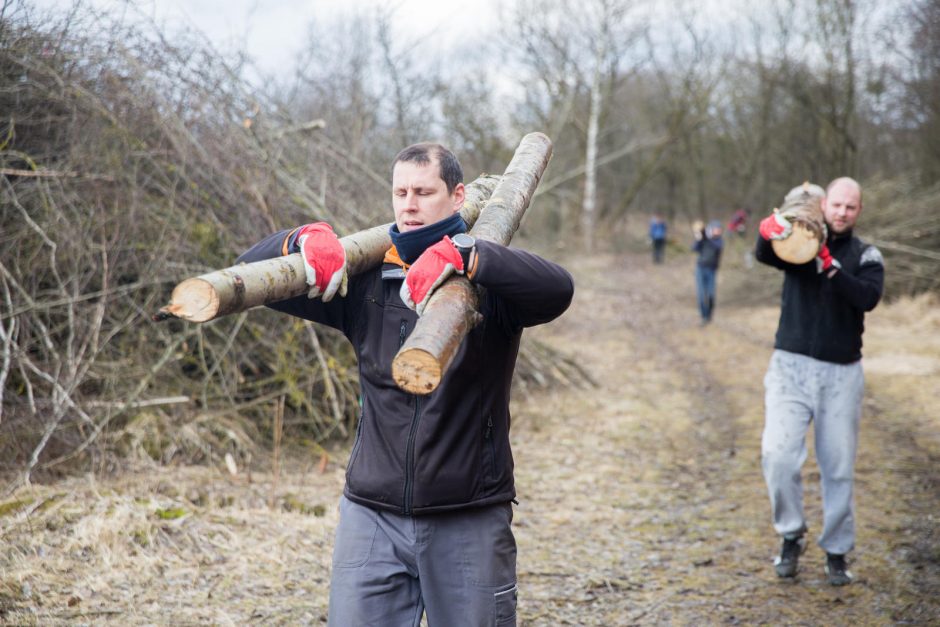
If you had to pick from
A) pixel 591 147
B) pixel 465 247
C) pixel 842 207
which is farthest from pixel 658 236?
pixel 465 247

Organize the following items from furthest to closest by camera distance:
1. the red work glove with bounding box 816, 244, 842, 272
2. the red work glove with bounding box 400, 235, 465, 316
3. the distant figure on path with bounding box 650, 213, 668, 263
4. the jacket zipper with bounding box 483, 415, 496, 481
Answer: the distant figure on path with bounding box 650, 213, 668, 263 < the red work glove with bounding box 816, 244, 842, 272 < the jacket zipper with bounding box 483, 415, 496, 481 < the red work glove with bounding box 400, 235, 465, 316

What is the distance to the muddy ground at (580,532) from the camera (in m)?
4.25

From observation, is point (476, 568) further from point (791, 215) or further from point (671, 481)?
point (671, 481)

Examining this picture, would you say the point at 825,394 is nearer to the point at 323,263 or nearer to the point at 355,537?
the point at 355,537

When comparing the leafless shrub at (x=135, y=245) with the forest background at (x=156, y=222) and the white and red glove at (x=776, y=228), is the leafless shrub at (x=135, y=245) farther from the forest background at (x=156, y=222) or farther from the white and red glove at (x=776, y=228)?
the white and red glove at (x=776, y=228)

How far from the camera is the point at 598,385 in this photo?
32.7ft

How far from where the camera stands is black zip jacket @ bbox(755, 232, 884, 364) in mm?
4547

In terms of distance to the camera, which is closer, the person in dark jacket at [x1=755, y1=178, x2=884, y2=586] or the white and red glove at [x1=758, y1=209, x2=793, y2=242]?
the white and red glove at [x1=758, y1=209, x2=793, y2=242]

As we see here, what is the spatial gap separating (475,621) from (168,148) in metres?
5.81

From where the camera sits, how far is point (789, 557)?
15.6 feet

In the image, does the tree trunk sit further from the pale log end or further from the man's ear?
the pale log end

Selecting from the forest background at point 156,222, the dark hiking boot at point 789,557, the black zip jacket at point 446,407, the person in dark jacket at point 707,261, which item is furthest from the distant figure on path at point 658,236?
the black zip jacket at point 446,407

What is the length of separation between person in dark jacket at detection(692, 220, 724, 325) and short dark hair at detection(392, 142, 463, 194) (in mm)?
12531

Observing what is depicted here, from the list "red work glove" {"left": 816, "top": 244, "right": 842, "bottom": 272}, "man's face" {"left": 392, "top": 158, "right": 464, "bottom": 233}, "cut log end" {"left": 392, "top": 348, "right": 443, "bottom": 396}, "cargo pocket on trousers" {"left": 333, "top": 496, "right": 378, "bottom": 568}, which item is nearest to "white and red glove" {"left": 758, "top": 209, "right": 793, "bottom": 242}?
"red work glove" {"left": 816, "top": 244, "right": 842, "bottom": 272}
